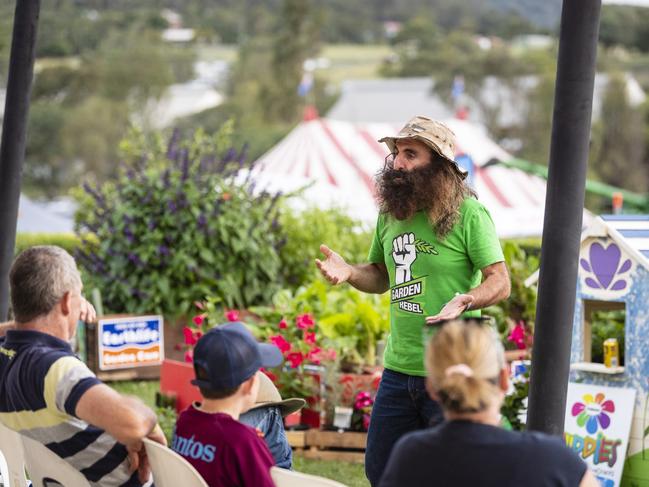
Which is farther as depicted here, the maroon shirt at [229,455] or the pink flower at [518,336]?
the pink flower at [518,336]

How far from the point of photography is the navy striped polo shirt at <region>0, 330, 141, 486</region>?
3.19m

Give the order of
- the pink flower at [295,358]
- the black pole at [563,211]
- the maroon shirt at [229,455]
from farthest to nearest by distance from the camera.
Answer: the pink flower at [295,358]
the black pole at [563,211]
the maroon shirt at [229,455]

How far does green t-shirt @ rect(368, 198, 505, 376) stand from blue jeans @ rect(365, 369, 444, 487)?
0.04 meters

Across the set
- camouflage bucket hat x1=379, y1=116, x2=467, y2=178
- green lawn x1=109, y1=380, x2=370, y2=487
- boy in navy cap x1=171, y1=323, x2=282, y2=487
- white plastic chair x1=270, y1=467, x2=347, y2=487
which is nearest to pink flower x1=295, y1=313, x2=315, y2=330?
green lawn x1=109, y1=380, x2=370, y2=487

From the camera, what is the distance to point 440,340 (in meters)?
2.55

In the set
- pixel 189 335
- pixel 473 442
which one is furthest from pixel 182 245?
pixel 473 442

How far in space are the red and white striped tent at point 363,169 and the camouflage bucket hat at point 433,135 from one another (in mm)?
11284

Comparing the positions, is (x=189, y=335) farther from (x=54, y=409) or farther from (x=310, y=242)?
(x=54, y=409)

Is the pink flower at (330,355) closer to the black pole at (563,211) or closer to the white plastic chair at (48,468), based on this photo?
the black pole at (563,211)

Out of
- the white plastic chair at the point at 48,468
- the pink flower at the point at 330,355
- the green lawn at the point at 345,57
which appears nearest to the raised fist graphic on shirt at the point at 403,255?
the white plastic chair at the point at 48,468

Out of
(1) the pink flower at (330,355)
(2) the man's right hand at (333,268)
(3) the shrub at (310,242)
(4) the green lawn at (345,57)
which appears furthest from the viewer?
(4) the green lawn at (345,57)

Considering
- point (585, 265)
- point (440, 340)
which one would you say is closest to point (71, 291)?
point (440, 340)

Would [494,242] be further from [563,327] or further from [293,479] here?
[293,479]

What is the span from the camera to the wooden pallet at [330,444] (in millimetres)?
5941
